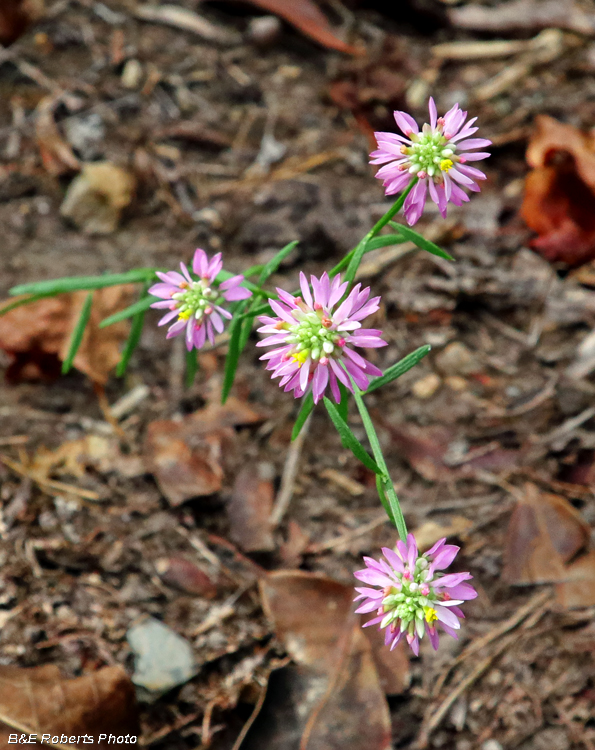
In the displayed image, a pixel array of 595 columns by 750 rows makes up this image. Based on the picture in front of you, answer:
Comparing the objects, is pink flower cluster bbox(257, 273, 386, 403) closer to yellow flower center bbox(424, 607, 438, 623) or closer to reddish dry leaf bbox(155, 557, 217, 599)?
yellow flower center bbox(424, 607, 438, 623)

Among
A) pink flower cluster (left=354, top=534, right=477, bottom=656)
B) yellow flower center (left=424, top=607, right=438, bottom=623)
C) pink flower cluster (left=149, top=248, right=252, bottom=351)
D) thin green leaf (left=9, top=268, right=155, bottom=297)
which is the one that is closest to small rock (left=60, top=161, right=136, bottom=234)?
thin green leaf (left=9, top=268, right=155, bottom=297)

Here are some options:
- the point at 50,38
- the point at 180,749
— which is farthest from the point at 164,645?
the point at 50,38

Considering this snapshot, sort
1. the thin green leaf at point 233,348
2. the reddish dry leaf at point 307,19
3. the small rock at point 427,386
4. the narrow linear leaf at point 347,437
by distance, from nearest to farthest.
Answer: the narrow linear leaf at point 347,437 < the thin green leaf at point 233,348 < the small rock at point 427,386 < the reddish dry leaf at point 307,19

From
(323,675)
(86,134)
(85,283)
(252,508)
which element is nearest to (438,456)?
(252,508)

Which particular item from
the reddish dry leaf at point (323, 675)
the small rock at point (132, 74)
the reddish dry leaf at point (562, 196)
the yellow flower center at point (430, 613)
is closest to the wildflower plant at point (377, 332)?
the yellow flower center at point (430, 613)

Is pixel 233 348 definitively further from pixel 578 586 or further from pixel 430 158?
pixel 578 586

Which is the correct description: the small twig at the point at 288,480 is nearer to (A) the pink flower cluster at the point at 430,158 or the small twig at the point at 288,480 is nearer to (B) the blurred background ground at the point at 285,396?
(B) the blurred background ground at the point at 285,396
